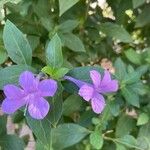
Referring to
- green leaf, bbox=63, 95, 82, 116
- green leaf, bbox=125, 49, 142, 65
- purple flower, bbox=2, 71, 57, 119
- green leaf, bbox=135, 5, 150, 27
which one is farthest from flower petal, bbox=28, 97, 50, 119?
green leaf, bbox=135, 5, 150, 27

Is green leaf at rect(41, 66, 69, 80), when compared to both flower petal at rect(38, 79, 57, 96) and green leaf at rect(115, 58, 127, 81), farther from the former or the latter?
green leaf at rect(115, 58, 127, 81)

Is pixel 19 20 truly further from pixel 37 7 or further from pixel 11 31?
pixel 11 31

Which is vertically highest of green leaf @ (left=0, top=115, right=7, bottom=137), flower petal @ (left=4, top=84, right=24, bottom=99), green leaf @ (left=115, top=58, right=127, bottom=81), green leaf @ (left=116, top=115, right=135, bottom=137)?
flower petal @ (left=4, top=84, right=24, bottom=99)

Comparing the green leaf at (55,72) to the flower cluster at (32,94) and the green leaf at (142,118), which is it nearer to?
the flower cluster at (32,94)

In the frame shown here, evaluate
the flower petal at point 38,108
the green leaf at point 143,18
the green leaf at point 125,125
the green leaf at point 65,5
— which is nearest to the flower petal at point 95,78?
the flower petal at point 38,108

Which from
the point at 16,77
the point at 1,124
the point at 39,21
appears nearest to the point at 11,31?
the point at 16,77

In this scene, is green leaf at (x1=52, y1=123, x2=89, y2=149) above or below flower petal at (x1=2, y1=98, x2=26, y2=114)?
below
